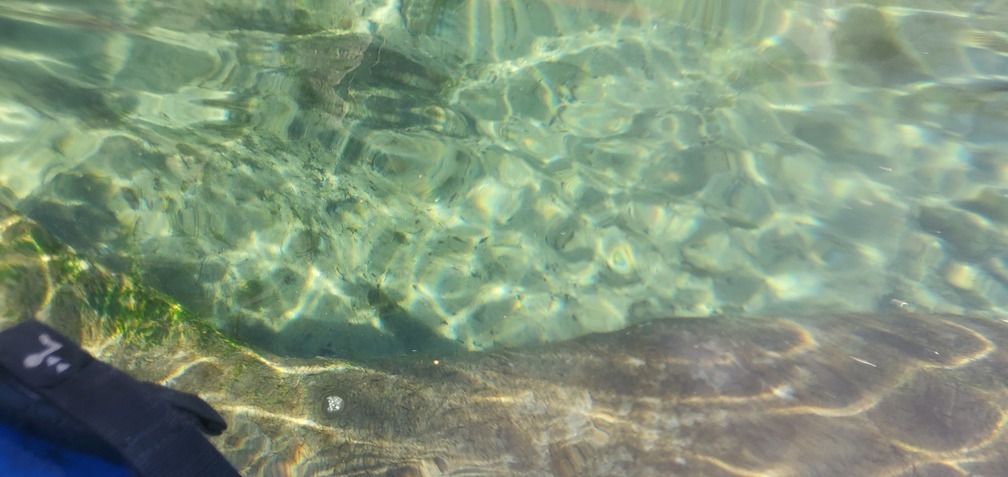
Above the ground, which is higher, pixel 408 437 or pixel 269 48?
pixel 269 48

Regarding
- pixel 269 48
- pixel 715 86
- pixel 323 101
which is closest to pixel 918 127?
pixel 715 86

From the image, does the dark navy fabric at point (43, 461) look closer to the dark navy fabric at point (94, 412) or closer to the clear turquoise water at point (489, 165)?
the dark navy fabric at point (94, 412)

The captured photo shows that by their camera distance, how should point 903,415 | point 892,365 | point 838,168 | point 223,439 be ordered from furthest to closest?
point 838,168 < point 892,365 < point 903,415 < point 223,439

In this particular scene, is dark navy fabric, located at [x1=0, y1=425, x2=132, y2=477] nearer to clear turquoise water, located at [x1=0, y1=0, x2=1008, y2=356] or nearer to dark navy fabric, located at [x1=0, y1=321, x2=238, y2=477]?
dark navy fabric, located at [x1=0, y1=321, x2=238, y2=477]

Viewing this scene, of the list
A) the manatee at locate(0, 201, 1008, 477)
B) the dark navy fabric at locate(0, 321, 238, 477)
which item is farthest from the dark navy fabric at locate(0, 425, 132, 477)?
the manatee at locate(0, 201, 1008, 477)

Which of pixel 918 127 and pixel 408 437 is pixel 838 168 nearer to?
pixel 918 127

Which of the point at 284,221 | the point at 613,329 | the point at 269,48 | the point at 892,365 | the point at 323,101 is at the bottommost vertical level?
the point at 613,329
